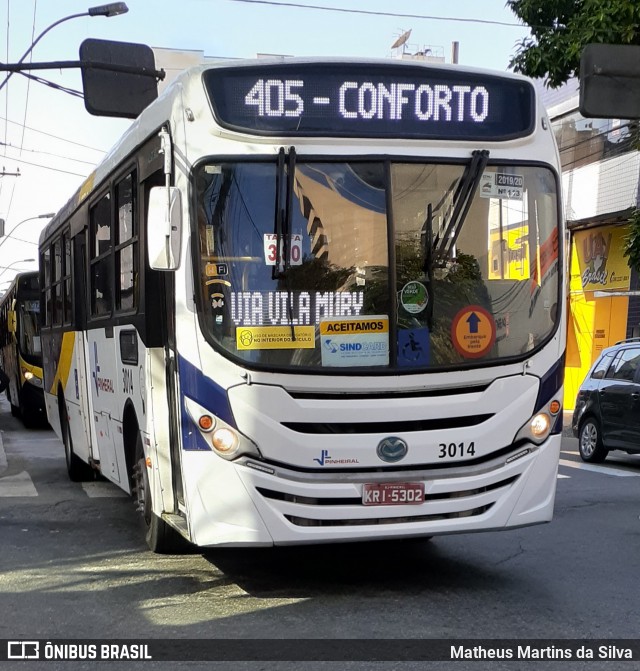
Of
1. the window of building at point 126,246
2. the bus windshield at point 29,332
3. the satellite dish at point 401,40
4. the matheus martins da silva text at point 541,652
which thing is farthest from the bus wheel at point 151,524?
the satellite dish at point 401,40

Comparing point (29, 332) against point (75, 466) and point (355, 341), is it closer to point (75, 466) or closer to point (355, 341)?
point (75, 466)

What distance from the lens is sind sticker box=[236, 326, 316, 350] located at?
6156 millimetres

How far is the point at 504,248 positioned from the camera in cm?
661

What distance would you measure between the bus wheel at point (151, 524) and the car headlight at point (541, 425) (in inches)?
102

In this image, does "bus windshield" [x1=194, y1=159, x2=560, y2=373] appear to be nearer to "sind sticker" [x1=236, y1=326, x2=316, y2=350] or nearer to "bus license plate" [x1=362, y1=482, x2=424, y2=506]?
"sind sticker" [x1=236, y1=326, x2=316, y2=350]

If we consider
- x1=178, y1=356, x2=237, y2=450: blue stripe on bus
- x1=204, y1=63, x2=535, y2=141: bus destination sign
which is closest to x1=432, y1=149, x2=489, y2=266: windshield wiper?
x1=204, y1=63, x2=535, y2=141: bus destination sign

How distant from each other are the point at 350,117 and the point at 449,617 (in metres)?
2.99

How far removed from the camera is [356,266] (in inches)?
249

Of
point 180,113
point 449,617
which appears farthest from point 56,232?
point 449,617

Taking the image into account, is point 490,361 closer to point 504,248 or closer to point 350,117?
point 504,248

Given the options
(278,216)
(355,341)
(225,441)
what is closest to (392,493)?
(355,341)

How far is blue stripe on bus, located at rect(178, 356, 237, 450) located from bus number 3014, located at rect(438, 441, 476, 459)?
1234 mm

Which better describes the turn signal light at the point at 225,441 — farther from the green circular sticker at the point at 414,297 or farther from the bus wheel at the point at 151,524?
the bus wheel at the point at 151,524

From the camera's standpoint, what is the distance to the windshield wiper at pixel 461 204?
6.43 meters
